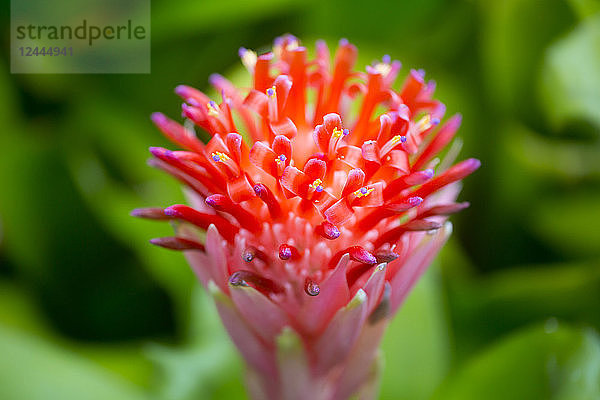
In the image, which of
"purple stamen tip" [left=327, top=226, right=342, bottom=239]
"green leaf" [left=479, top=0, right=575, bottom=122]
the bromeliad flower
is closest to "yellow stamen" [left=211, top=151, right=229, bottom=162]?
the bromeliad flower

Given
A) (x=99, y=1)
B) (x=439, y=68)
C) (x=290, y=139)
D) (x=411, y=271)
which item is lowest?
(x=411, y=271)

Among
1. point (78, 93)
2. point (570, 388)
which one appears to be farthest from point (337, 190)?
point (78, 93)

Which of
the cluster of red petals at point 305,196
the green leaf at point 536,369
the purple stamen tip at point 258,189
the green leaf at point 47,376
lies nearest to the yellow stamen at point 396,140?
the cluster of red petals at point 305,196

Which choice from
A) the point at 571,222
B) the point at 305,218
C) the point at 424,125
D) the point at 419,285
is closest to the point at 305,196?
the point at 305,218

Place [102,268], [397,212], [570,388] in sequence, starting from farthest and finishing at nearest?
[102,268] < [570,388] < [397,212]

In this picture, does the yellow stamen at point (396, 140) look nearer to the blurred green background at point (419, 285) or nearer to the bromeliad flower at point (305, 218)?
the bromeliad flower at point (305, 218)

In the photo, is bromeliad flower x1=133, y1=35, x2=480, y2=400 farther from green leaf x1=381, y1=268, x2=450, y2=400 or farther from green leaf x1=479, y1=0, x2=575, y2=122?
green leaf x1=479, y1=0, x2=575, y2=122

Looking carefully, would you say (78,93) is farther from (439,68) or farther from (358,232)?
(358,232)
